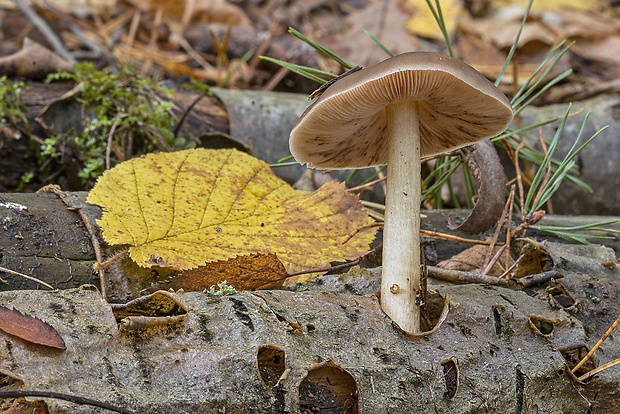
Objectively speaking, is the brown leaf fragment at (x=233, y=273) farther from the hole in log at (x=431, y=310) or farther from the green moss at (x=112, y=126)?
the green moss at (x=112, y=126)

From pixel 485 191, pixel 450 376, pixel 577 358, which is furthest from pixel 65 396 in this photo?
pixel 485 191

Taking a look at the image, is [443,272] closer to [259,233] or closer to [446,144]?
[446,144]

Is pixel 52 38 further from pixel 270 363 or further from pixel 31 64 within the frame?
pixel 270 363

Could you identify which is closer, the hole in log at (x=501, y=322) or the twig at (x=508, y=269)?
the hole in log at (x=501, y=322)

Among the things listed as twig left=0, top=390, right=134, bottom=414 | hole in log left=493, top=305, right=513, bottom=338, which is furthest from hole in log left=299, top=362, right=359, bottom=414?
hole in log left=493, top=305, right=513, bottom=338

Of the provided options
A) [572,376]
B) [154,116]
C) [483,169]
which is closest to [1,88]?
[154,116]

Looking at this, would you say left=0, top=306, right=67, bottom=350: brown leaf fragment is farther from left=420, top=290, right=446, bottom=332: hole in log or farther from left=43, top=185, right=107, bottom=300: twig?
left=420, top=290, right=446, bottom=332: hole in log

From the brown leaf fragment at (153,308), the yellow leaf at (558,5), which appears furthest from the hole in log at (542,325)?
the yellow leaf at (558,5)

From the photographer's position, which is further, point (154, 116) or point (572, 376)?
point (154, 116)

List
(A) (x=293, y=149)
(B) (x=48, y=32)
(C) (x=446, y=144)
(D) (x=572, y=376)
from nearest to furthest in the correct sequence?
(D) (x=572, y=376) → (A) (x=293, y=149) → (C) (x=446, y=144) → (B) (x=48, y=32)
